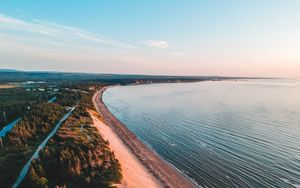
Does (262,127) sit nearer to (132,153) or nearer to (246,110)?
(246,110)

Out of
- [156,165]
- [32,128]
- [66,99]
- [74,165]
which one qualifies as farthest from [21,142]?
[66,99]

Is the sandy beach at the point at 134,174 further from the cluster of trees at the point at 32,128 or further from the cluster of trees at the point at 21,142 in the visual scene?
the cluster of trees at the point at 32,128

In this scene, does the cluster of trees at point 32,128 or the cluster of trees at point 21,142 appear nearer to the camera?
the cluster of trees at point 21,142

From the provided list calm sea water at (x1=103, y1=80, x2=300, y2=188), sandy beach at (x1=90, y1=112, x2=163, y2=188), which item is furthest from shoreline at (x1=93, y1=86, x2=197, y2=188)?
calm sea water at (x1=103, y1=80, x2=300, y2=188)

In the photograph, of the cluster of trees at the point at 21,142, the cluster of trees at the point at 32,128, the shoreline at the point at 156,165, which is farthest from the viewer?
the cluster of trees at the point at 32,128

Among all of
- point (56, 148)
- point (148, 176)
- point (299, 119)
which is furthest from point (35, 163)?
point (299, 119)

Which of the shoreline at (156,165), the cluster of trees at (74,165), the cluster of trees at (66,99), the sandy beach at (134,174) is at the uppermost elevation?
the cluster of trees at (74,165)

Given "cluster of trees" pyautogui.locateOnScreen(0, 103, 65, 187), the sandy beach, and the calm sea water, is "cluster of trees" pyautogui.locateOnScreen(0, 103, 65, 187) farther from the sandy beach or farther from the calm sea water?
the calm sea water

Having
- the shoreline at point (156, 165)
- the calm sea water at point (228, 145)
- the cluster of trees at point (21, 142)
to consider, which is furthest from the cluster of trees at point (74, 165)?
the calm sea water at point (228, 145)
